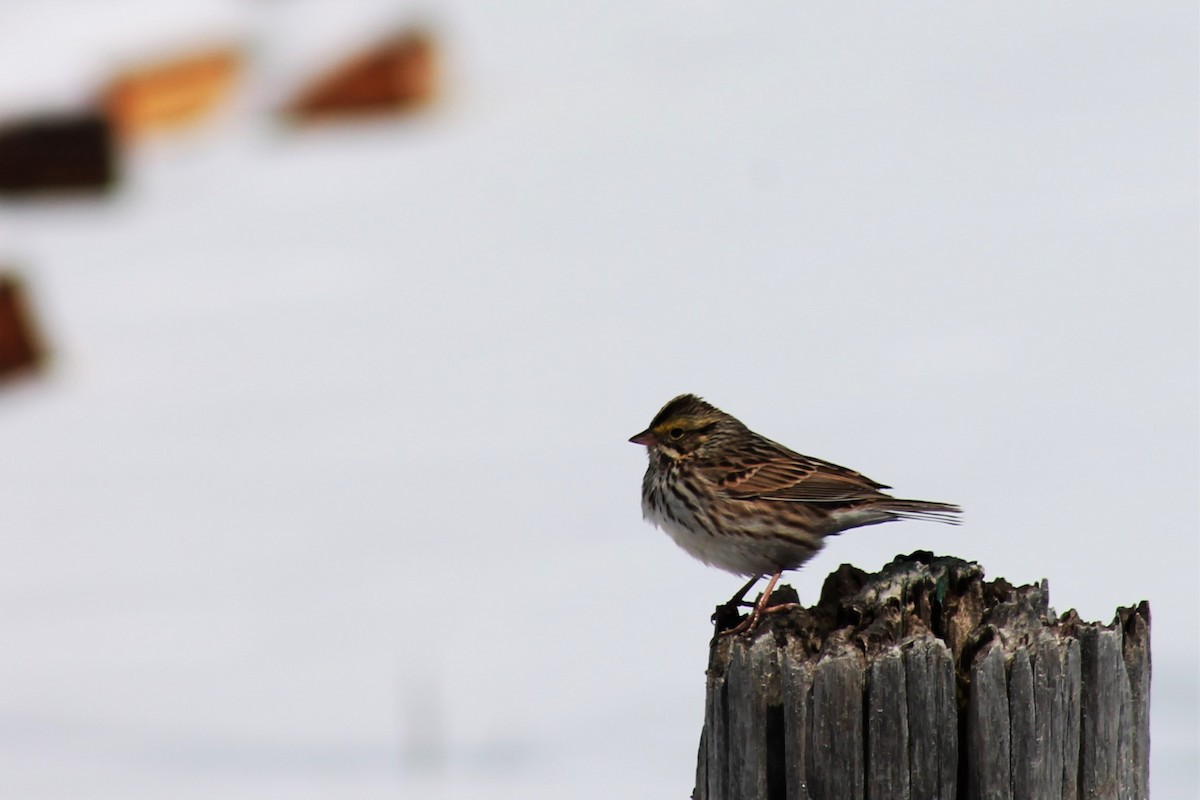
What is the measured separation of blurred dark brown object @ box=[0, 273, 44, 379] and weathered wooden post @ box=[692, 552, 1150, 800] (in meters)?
9.36

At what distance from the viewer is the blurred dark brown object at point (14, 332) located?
39.7 ft

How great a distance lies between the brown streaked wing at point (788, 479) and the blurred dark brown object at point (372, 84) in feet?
29.0

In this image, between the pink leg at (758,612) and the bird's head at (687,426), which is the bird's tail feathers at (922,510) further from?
the bird's head at (687,426)

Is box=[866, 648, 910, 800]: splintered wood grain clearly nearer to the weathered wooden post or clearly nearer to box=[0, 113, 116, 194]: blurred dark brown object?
the weathered wooden post

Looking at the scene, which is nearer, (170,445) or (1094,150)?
(170,445)

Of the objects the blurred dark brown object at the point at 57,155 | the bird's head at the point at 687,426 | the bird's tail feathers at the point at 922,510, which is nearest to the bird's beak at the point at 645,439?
the bird's head at the point at 687,426

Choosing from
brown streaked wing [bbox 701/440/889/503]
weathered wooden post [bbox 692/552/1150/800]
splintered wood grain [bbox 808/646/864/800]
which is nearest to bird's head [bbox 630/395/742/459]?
brown streaked wing [bbox 701/440/889/503]

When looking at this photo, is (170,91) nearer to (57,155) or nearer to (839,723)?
(57,155)

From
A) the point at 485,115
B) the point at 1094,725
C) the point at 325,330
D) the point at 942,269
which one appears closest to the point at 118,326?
the point at 325,330

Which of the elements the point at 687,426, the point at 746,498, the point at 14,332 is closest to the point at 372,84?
the point at 14,332

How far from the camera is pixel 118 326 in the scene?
12484mm

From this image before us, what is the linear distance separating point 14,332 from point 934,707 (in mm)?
9882

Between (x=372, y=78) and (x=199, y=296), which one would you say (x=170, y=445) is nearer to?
(x=199, y=296)

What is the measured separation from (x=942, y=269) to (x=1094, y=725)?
8980mm
